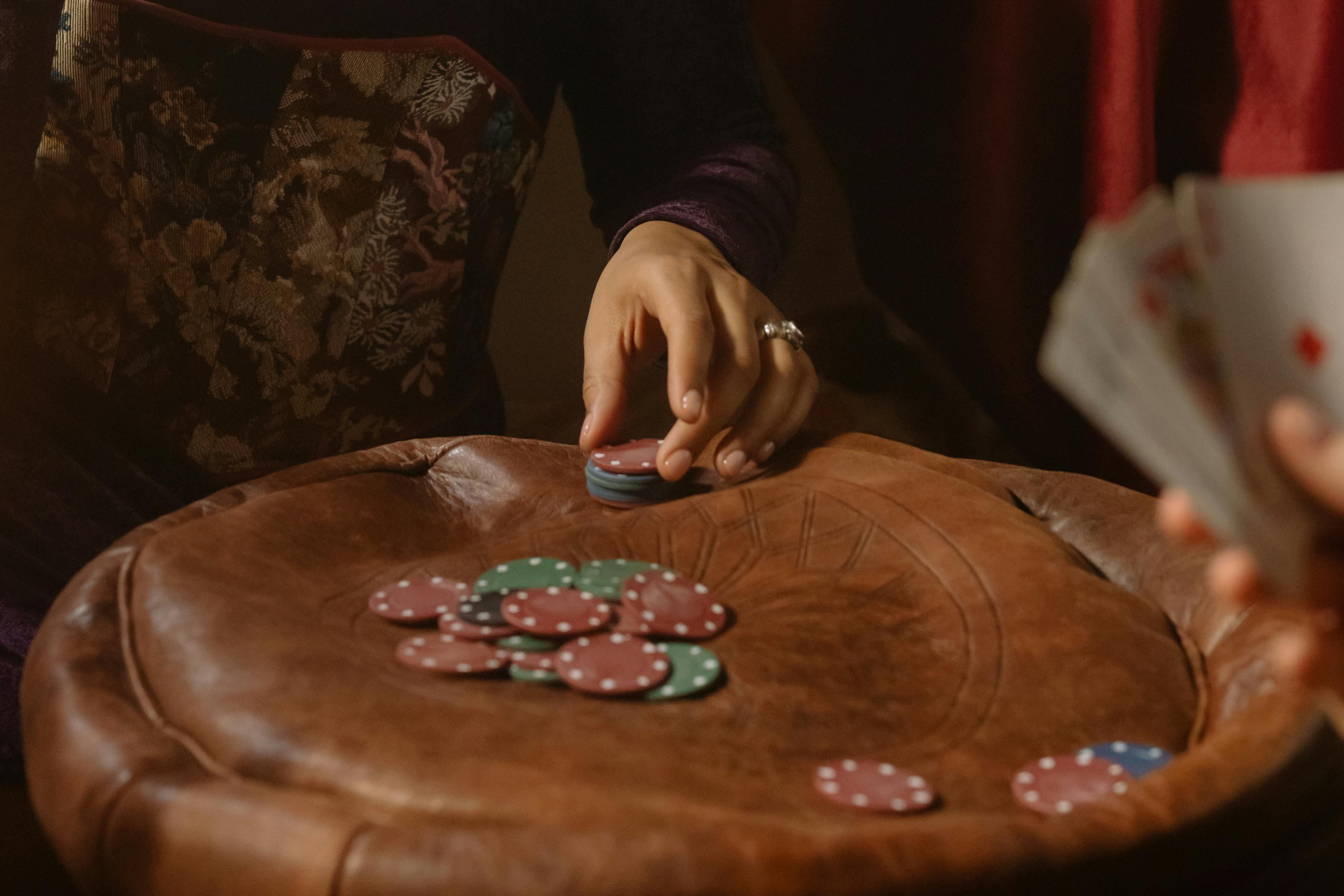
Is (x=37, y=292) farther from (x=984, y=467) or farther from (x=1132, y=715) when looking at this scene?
(x=1132, y=715)

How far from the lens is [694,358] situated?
1.31m

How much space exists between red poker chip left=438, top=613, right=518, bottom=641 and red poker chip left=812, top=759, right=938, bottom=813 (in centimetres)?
31

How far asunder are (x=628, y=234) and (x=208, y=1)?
2.17ft

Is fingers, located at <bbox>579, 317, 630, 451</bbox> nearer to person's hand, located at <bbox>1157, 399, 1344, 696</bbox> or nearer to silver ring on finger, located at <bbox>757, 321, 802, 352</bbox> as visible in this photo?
silver ring on finger, located at <bbox>757, 321, 802, 352</bbox>

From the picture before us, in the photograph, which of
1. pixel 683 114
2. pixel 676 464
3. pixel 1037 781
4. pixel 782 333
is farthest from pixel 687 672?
pixel 683 114

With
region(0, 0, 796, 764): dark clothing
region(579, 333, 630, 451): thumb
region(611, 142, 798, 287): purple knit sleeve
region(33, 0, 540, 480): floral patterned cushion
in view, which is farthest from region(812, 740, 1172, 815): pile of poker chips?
region(33, 0, 540, 480): floral patterned cushion

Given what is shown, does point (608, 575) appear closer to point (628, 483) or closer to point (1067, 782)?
point (628, 483)

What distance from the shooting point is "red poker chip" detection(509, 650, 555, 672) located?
900 millimetres

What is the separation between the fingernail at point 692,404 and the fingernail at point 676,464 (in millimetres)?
46

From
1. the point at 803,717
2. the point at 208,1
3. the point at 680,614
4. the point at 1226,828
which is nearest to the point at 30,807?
the point at 680,614

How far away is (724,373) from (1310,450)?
891mm

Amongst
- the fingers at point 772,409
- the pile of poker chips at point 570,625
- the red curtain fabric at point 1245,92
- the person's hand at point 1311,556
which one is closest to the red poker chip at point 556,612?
the pile of poker chips at point 570,625

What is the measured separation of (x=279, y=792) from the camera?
0.70m

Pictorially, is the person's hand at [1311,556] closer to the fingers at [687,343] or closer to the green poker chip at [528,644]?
the green poker chip at [528,644]
